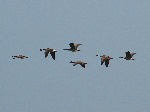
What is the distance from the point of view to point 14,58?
335 ft

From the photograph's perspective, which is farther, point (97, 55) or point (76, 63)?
point (76, 63)

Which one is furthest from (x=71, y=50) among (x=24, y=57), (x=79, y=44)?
(x=24, y=57)

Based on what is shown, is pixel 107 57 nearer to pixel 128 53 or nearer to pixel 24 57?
pixel 128 53

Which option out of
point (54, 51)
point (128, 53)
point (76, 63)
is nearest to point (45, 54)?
point (54, 51)

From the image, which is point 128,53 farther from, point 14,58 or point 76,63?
point 14,58

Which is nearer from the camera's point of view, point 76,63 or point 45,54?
point 45,54

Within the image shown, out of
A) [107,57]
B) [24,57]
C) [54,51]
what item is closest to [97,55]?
[107,57]

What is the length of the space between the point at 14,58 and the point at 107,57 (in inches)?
784

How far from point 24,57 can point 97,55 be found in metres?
15.9

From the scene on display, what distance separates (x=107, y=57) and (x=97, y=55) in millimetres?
3179

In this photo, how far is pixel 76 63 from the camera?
105 m

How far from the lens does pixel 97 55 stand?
97938mm

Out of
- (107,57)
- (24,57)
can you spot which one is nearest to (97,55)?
(107,57)

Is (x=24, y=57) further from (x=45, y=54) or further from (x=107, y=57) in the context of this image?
(x=107, y=57)
